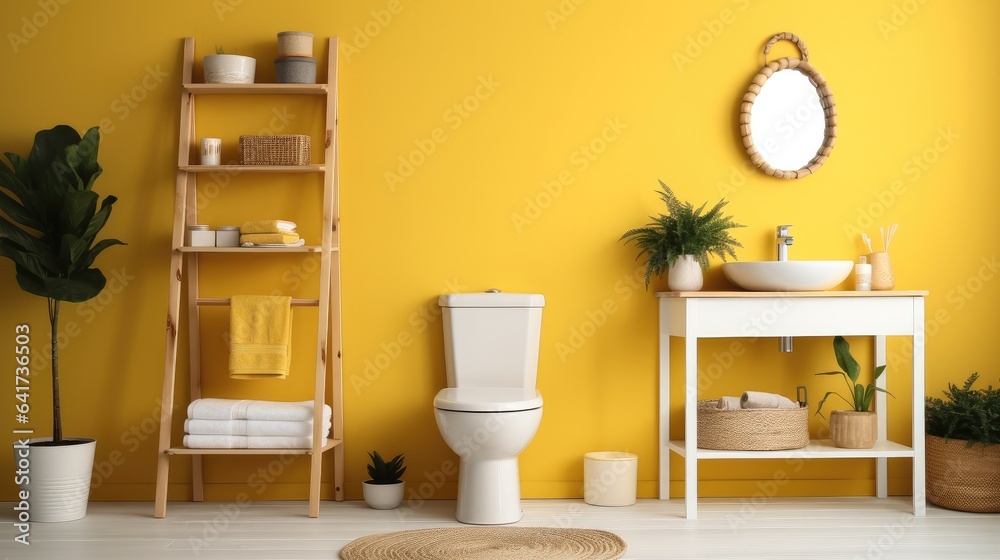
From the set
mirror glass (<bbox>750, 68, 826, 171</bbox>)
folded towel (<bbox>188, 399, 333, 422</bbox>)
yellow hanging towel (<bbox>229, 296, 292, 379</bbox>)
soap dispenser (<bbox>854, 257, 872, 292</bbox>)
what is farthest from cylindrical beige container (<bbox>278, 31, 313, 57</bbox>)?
soap dispenser (<bbox>854, 257, 872, 292</bbox>)

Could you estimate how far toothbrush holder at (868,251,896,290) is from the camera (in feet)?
10.5

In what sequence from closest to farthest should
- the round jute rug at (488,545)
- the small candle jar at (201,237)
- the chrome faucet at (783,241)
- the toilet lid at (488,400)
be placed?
1. the round jute rug at (488,545)
2. the toilet lid at (488,400)
3. the small candle jar at (201,237)
4. the chrome faucet at (783,241)

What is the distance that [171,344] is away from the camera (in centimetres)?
309

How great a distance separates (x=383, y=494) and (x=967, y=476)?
7.10ft

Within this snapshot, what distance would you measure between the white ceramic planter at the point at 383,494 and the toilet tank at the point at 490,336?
1.54 feet

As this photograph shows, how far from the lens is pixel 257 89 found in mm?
3199

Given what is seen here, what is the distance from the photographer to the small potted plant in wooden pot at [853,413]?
3068mm

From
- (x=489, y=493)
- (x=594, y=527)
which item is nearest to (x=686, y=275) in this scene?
(x=594, y=527)

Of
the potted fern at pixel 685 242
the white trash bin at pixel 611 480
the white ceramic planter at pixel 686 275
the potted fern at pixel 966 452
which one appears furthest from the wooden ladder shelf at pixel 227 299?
the potted fern at pixel 966 452

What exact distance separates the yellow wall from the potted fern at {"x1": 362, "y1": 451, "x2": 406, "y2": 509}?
15 cm

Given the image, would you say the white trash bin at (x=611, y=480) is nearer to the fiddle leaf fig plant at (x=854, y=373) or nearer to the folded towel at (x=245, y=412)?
the fiddle leaf fig plant at (x=854, y=373)

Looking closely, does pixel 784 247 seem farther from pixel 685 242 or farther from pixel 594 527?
pixel 594 527

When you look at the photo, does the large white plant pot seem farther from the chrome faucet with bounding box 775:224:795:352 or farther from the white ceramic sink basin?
the chrome faucet with bounding box 775:224:795:352

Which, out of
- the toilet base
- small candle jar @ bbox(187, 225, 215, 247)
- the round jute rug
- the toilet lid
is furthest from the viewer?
small candle jar @ bbox(187, 225, 215, 247)
